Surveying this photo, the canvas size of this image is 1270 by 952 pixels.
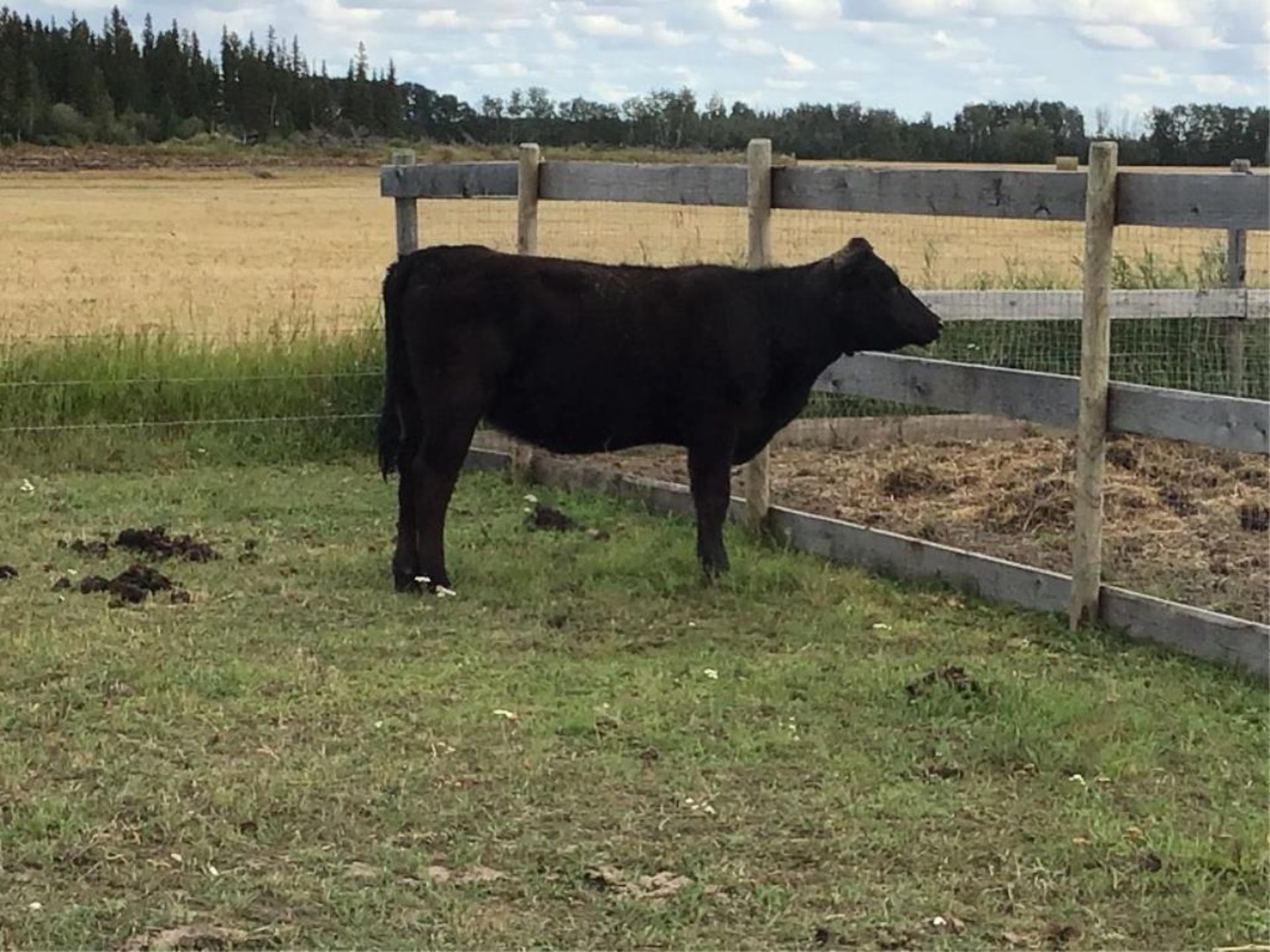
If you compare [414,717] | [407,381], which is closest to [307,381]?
[407,381]

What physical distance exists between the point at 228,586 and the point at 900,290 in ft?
10.9

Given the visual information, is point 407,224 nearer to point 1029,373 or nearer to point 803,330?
point 803,330

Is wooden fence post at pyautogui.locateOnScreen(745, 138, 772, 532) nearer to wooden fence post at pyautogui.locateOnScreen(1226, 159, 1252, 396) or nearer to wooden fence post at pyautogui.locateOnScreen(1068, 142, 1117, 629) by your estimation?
wooden fence post at pyautogui.locateOnScreen(1068, 142, 1117, 629)

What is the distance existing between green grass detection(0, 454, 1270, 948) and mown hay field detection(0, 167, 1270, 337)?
5.35 metres

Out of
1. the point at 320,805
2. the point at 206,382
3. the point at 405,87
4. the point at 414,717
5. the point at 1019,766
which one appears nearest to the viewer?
the point at 320,805

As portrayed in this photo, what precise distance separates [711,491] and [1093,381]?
187 centimetres

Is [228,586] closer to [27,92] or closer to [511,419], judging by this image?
[511,419]

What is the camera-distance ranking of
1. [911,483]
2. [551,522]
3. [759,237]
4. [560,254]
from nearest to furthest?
1. [759,237]
2. [551,522]
3. [911,483]
4. [560,254]

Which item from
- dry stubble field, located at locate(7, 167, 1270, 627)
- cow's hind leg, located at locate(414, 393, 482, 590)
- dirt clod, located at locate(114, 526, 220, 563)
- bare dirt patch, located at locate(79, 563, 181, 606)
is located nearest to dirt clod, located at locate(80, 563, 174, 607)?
bare dirt patch, located at locate(79, 563, 181, 606)

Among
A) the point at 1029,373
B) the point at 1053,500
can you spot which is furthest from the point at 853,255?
the point at 1053,500

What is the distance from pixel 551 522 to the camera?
28.6 feet

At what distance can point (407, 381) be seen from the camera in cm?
771

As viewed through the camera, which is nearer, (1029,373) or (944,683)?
(944,683)

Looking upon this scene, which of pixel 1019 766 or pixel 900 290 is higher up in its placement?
pixel 900 290
